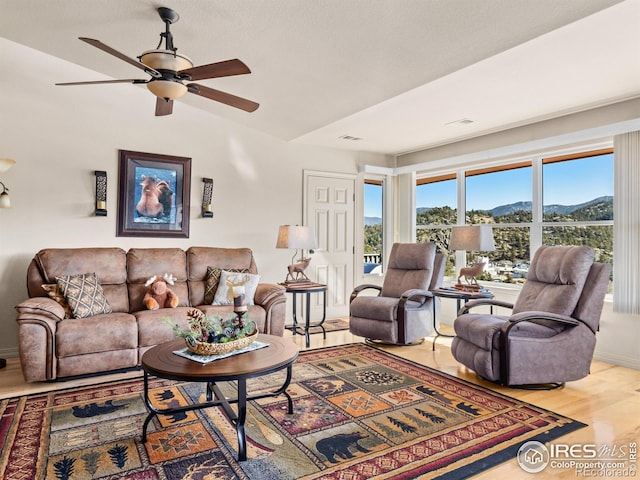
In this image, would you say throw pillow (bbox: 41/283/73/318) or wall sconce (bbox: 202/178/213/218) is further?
wall sconce (bbox: 202/178/213/218)

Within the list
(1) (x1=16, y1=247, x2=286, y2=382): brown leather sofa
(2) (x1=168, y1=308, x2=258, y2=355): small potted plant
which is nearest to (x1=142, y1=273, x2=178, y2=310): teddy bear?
(1) (x1=16, y1=247, x2=286, y2=382): brown leather sofa

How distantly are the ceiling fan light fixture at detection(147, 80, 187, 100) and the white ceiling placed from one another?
0.63 metres

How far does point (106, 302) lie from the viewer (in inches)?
149

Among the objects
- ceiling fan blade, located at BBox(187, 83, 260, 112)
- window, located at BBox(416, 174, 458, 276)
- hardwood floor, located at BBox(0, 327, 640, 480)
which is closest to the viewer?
hardwood floor, located at BBox(0, 327, 640, 480)

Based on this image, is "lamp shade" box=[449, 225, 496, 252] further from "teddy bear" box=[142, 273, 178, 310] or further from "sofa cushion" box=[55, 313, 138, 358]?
"sofa cushion" box=[55, 313, 138, 358]

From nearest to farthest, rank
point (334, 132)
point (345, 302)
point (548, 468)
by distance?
point (548, 468) < point (334, 132) < point (345, 302)

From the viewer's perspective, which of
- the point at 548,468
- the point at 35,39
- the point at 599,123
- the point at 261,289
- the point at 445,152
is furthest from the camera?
the point at 445,152

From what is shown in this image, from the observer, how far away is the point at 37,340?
3.16m

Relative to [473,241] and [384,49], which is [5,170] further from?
[473,241]

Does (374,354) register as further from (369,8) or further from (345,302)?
(369,8)

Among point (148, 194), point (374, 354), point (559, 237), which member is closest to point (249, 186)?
point (148, 194)

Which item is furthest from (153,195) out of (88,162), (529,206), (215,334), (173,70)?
(529,206)

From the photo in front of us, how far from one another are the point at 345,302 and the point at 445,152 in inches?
101

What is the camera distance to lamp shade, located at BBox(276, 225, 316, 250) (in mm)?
4680
